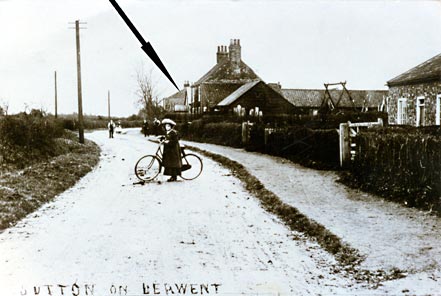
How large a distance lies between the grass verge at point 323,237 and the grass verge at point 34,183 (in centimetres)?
→ 450

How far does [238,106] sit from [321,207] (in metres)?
32.9

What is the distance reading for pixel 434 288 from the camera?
4195 millimetres

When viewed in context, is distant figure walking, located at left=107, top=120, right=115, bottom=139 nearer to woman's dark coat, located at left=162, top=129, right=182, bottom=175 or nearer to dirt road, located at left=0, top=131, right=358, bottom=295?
woman's dark coat, located at left=162, top=129, right=182, bottom=175

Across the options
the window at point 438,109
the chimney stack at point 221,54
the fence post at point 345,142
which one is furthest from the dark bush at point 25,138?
the chimney stack at point 221,54

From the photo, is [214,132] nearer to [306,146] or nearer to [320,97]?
[306,146]

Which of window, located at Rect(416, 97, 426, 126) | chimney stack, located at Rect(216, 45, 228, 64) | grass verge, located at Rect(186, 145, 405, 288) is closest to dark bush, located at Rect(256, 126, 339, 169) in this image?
grass verge, located at Rect(186, 145, 405, 288)

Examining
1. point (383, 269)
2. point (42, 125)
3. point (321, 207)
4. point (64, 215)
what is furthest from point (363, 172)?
point (42, 125)

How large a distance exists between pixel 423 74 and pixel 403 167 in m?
16.5

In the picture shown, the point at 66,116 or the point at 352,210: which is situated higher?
the point at 66,116

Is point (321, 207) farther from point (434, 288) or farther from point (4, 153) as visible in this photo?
point (4, 153)

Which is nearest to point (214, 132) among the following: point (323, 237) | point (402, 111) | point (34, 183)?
point (402, 111)

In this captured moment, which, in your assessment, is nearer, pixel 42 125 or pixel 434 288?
pixel 434 288

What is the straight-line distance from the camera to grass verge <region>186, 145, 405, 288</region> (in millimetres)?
4730

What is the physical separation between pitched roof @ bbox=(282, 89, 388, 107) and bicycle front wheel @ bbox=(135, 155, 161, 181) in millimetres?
53263
